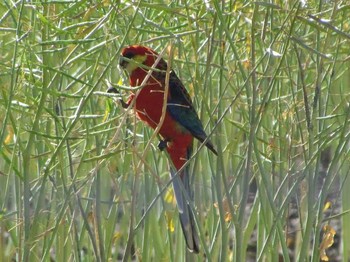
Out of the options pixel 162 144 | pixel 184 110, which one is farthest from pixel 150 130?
pixel 184 110

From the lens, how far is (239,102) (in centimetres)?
240

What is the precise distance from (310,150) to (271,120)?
0.97 metres

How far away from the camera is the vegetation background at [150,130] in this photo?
2.02 metres

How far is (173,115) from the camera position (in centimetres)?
303

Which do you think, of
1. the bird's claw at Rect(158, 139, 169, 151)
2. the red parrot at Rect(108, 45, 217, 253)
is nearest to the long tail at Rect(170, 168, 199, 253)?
the red parrot at Rect(108, 45, 217, 253)

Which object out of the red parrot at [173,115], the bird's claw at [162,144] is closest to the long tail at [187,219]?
the red parrot at [173,115]

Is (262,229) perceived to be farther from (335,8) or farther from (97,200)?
(335,8)

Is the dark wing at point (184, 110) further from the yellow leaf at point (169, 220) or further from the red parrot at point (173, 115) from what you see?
the yellow leaf at point (169, 220)

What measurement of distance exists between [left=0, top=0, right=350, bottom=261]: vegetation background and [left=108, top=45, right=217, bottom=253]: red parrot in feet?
0.16

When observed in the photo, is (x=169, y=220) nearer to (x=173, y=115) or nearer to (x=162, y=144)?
(x=162, y=144)

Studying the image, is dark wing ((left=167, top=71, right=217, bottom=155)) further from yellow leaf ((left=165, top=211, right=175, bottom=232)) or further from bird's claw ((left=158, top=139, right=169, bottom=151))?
yellow leaf ((left=165, top=211, right=175, bottom=232))

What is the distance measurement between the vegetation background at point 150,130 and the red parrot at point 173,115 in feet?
0.16

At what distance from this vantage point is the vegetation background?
2018 mm

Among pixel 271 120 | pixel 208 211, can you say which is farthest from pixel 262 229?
pixel 271 120
